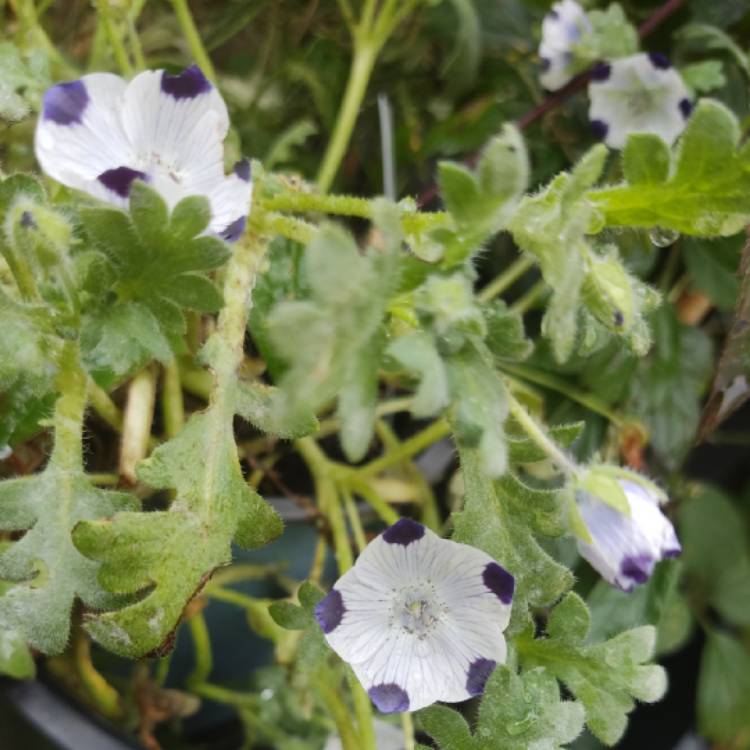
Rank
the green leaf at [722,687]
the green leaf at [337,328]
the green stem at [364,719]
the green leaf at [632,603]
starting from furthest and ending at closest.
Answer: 1. the green leaf at [722,687]
2. the green leaf at [632,603]
3. the green stem at [364,719]
4. the green leaf at [337,328]

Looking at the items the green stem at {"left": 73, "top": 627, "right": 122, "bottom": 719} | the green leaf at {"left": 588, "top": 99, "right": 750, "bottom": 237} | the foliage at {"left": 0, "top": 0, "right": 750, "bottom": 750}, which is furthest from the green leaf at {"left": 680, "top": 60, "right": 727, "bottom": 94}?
the green stem at {"left": 73, "top": 627, "right": 122, "bottom": 719}

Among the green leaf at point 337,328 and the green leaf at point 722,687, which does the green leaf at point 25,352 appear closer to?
the green leaf at point 337,328

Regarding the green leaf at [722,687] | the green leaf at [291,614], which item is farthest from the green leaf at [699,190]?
the green leaf at [722,687]

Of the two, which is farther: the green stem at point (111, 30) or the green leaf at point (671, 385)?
the green leaf at point (671, 385)

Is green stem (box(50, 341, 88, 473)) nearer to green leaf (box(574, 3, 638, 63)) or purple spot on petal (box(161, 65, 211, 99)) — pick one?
purple spot on petal (box(161, 65, 211, 99))

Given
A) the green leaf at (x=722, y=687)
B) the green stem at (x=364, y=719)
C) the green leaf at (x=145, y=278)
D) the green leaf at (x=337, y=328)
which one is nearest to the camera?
the green leaf at (x=337, y=328)

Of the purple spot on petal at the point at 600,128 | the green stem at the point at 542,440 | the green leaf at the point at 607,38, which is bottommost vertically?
the purple spot on petal at the point at 600,128

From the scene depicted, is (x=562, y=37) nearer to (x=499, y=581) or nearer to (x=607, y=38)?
(x=607, y=38)

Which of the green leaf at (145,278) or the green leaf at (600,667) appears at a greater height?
the green leaf at (145,278)
